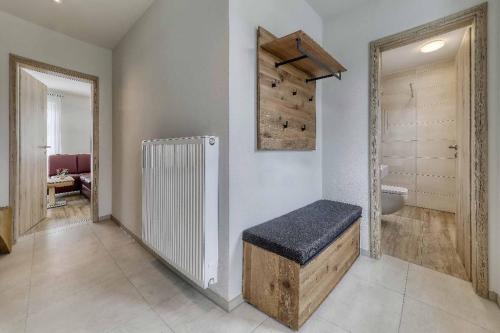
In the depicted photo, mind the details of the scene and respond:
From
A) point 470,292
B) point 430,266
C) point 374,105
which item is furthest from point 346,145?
point 470,292

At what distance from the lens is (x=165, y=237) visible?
1.60 m

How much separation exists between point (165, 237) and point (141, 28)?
2205mm

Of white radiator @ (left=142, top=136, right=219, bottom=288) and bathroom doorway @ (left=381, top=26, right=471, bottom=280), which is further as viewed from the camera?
bathroom doorway @ (left=381, top=26, right=471, bottom=280)

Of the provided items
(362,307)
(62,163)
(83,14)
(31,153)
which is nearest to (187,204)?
(362,307)

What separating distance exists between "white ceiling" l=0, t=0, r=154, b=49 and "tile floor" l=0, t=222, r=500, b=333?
2478 millimetres

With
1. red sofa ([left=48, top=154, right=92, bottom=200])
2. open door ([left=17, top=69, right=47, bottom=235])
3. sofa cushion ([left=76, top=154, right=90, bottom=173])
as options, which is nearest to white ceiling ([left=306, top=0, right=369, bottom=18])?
open door ([left=17, top=69, right=47, bottom=235])

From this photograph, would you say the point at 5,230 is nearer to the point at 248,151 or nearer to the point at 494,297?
the point at 248,151

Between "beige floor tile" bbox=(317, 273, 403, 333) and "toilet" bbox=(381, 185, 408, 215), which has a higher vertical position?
"toilet" bbox=(381, 185, 408, 215)

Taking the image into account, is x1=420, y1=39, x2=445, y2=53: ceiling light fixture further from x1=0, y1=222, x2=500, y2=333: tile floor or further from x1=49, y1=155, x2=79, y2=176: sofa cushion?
x1=49, y1=155, x2=79, y2=176: sofa cushion

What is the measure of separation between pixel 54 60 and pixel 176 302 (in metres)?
3.13

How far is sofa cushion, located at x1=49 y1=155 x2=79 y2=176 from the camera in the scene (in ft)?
14.9

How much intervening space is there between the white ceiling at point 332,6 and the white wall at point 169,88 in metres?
1.19

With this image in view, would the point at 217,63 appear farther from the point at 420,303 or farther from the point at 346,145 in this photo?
the point at 420,303

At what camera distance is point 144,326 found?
1224 millimetres
